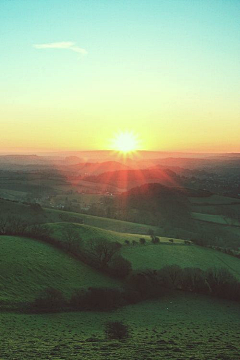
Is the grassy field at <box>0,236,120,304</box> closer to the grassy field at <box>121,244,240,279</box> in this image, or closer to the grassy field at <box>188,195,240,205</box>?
the grassy field at <box>121,244,240,279</box>

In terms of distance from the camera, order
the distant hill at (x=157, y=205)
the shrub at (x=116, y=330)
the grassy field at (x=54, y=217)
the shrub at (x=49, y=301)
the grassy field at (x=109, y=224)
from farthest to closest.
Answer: the distant hill at (x=157, y=205)
the grassy field at (x=109, y=224)
the grassy field at (x=54, y=217)
the shrub at (x=49, y=301)
the shrub at (x=116, y=330)

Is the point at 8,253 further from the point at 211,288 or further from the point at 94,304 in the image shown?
the point at 211,288

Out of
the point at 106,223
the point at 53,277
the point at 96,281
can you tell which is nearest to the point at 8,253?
the point at 53,277

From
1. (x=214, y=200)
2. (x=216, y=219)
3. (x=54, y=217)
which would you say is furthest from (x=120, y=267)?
(x=214, y=200)

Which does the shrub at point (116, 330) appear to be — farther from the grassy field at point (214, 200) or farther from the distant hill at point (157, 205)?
the grassy field at point (214, 200)

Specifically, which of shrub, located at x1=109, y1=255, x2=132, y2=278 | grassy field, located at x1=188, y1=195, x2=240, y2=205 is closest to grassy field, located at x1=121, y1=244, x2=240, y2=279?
shrub, located at x1=109, y1=255, x2=132, y2=278

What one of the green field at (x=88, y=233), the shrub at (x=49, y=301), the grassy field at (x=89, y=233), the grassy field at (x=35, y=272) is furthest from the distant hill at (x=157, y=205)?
the shrub at (x=49, y=301)

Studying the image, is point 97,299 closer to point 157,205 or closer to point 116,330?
point 116,330
